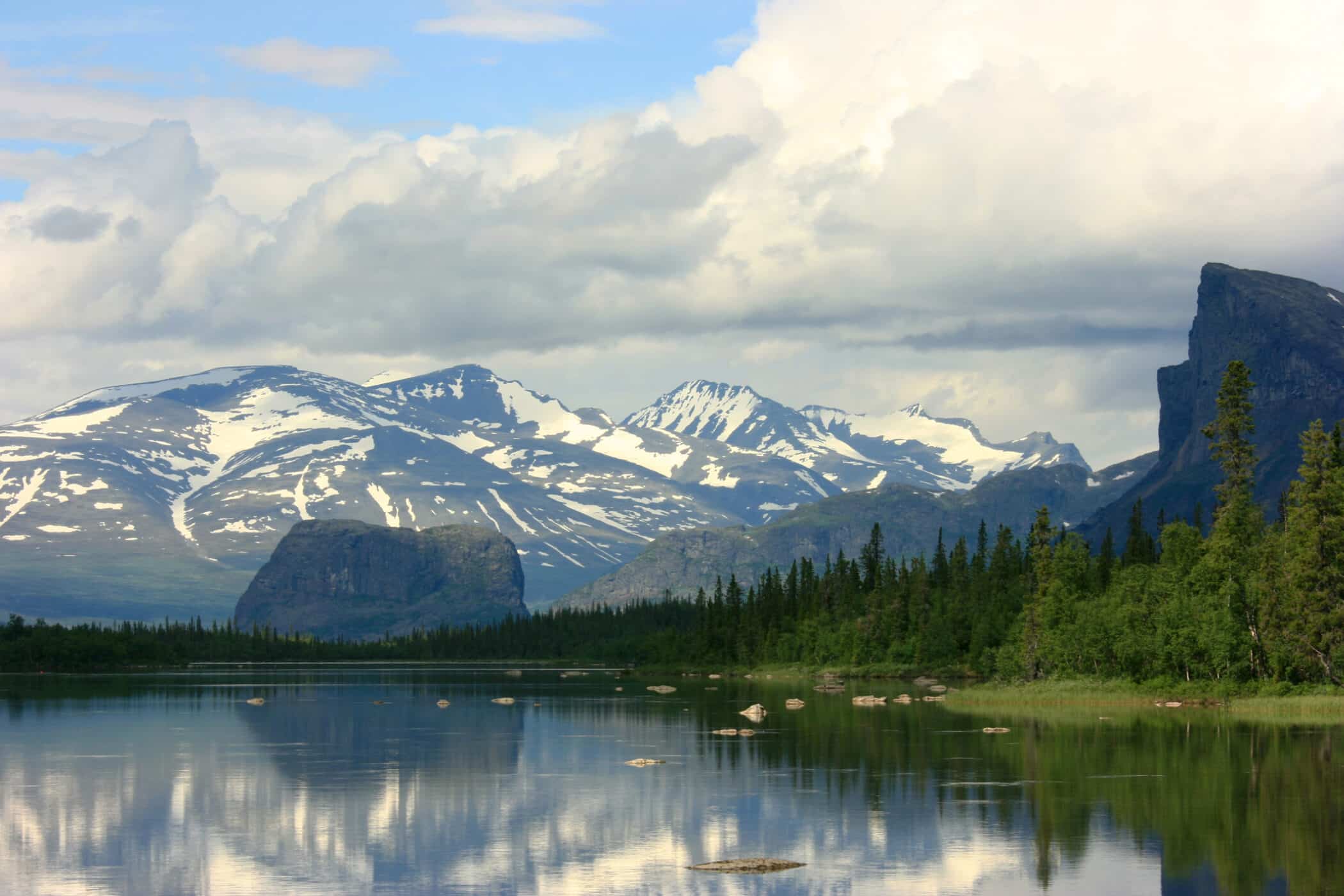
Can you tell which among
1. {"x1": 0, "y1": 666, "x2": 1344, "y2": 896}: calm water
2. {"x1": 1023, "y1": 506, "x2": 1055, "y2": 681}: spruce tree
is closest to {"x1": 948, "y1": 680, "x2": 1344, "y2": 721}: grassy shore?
{"x1": 1023, "y1": 506, "x2": 1055, "y2": 681}: spruce tree

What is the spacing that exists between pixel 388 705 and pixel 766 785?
10222 cm

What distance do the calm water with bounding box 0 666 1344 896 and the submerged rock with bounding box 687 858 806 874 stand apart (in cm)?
81

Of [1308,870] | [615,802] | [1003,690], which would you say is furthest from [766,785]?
[1003,690]

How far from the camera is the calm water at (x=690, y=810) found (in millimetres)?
56781

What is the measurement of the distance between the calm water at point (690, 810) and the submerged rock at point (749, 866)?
2.65 ft

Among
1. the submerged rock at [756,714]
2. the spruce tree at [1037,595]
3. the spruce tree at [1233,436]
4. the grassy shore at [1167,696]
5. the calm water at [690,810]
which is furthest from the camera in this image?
the spruce tree at [1037,595]

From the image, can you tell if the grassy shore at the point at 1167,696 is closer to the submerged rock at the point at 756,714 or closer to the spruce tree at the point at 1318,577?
the spruce tree at the point at 1318,577

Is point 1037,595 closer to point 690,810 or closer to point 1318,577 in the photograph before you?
point 1318,577

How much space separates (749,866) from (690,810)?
57.3 ft

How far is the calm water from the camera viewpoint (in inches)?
2235

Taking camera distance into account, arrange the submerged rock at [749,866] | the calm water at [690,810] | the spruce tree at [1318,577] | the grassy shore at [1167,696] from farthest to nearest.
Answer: the spruce tree at [1318,577]
the grassy shore at [1167,696]
the submerged rock at [749,866]
the calm water at [690,810]

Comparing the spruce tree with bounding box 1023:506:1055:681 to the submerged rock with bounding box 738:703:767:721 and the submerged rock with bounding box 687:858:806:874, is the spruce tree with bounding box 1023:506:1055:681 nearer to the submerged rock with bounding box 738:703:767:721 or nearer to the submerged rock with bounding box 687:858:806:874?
the submerged rock with bounding box 738:703:767:721

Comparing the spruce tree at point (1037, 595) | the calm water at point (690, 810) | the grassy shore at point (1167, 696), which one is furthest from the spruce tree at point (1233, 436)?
the calm water at point (690, 810)

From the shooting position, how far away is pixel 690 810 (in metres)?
75.6
